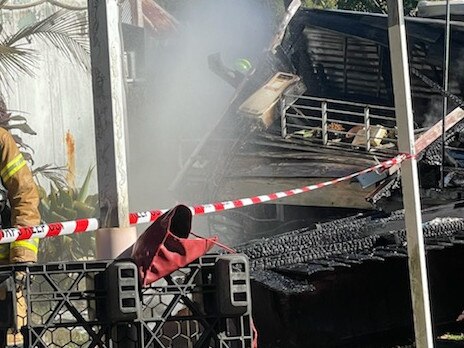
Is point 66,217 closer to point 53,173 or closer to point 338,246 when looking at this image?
point 53,173

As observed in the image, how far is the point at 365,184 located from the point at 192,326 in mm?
7110

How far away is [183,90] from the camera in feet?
62.6

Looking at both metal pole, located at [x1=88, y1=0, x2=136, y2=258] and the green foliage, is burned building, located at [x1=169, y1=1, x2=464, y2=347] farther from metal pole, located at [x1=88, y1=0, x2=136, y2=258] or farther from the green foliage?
metal pole, located at [x1=88, y1=0, x2=136, y2=258]

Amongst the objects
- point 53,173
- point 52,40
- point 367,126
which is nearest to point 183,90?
point 53,173

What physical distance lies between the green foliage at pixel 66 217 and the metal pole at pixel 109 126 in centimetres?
658

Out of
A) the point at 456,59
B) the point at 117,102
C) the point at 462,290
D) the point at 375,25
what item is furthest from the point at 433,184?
the point at 117,102

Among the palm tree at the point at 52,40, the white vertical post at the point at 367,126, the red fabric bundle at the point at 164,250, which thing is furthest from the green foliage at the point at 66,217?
the red fabric bundle at the point at 164,250

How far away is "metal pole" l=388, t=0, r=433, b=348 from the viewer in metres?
4.97

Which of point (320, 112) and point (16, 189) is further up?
point (320, 112)

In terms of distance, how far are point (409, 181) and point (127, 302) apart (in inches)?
93.2

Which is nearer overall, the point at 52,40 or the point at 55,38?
the point at 55,38

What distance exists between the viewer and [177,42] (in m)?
21.5

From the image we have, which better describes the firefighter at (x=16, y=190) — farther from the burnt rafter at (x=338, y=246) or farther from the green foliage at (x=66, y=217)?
the green foliage at (x=66, y=217)

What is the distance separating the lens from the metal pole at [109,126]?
3.95m
